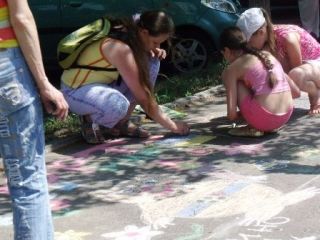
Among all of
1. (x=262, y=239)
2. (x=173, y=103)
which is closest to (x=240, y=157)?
(x=262, y=239)

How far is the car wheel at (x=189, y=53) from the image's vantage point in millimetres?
8805

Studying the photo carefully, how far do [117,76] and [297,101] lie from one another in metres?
2.14

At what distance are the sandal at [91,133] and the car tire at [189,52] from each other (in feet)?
10.5

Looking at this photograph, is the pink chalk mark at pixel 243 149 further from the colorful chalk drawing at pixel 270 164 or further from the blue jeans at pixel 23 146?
the blue jeans at pixel 23 146

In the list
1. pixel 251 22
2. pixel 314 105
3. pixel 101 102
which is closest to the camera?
pixel 101 102

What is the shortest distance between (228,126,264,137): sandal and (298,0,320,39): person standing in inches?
244

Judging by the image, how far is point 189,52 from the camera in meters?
8.82

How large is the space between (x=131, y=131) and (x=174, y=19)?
3215 mm

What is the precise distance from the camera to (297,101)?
698cm

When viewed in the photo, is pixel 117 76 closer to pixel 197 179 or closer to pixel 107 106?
pixel 107 106

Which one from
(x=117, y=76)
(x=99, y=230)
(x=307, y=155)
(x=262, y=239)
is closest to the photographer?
(x=262, y=239)

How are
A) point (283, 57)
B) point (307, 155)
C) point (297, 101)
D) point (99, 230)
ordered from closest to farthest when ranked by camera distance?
1. point (99, 230)
2. point (307, 155)
3. point (283, 57)
4. point (297, 101)

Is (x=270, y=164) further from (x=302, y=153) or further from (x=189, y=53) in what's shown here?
(x=189, y=53)

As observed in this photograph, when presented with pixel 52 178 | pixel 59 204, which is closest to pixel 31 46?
pixel 59 204
